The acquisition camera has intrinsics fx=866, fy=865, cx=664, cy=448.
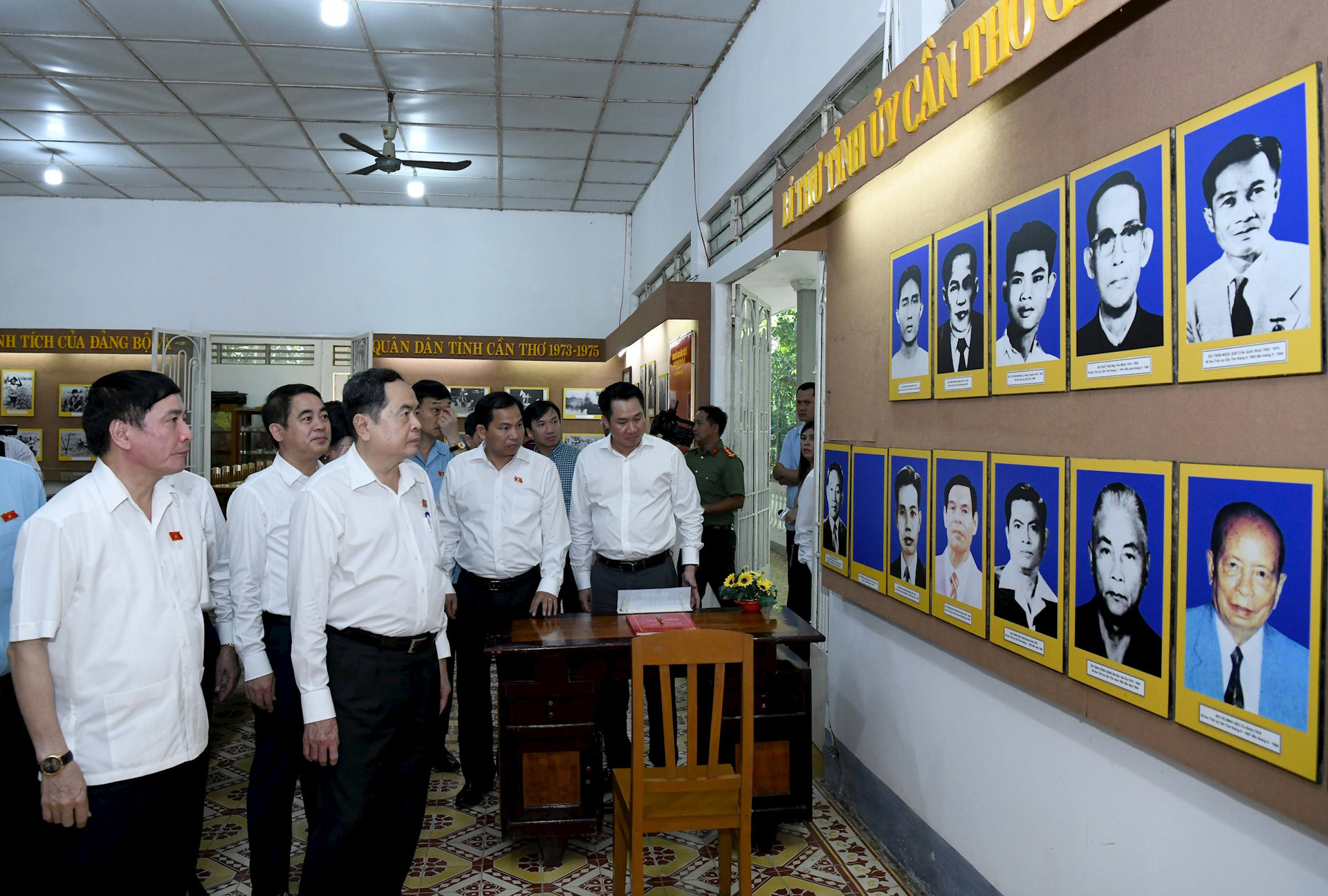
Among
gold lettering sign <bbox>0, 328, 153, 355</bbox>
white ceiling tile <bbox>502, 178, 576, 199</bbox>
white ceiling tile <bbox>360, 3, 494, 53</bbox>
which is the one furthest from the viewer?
gold lettering sign <bbox>0, 328, 153, 355</bbox>

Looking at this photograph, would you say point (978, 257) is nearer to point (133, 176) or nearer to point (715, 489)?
point (715, 489)

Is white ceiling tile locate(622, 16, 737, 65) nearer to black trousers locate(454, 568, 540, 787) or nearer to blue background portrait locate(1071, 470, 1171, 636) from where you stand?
black trousers locate(454, 568, 540, 787)

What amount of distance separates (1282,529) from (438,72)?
21.8 ft

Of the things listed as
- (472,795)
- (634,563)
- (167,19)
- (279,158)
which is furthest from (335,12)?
(472,795)

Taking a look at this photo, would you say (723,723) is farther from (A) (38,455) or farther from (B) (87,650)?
(A) (38,455)

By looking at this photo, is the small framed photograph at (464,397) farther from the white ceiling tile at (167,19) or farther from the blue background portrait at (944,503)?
the blue background portrait at (944,503)

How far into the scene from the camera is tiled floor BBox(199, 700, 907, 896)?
10.2 ft

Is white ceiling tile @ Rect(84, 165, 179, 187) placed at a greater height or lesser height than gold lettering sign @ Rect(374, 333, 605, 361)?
greater

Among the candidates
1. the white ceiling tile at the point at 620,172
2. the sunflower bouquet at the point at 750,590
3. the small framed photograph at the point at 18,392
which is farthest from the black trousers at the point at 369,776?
the small framed photograph at the point at 18,392

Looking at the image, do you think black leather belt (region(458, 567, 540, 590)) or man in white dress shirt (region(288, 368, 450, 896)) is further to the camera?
black leather belt (region(458, 567, 540, 590))

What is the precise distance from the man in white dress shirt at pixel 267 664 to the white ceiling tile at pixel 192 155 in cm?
692

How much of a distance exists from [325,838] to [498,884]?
93 centimetres

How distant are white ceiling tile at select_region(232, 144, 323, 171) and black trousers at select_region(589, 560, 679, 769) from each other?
641cm

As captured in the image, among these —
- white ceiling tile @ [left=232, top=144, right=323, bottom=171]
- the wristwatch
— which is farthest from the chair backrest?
white ceiling tile @ [left=232, top=144, right=323, bottom=171]
